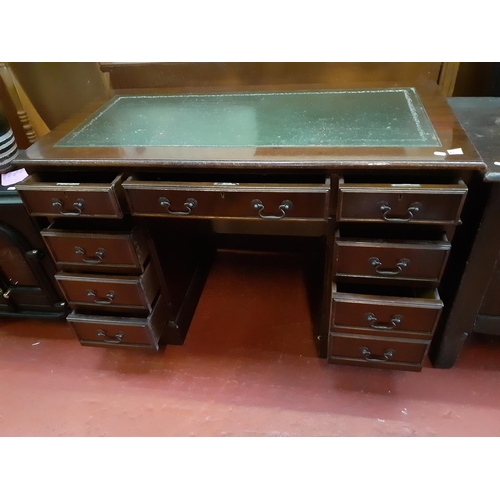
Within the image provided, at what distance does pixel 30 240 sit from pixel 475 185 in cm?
147

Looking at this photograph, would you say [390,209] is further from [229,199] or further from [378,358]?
[378,358]

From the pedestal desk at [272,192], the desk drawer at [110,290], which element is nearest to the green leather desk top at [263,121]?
the pedestal desk at [272,192]

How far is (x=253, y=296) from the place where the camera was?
177cm

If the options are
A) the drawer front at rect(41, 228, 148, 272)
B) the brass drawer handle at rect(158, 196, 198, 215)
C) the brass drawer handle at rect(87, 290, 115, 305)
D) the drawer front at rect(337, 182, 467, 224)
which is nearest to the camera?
the drawer front at rect(337, 182, 467, 224)

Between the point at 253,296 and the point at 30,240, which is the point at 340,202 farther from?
the point at 30,240

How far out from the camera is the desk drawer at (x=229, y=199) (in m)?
1.00

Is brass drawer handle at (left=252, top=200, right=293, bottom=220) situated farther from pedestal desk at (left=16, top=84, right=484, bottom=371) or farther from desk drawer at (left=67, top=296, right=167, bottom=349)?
desk drawer at (left=67, top=296, right=167, bottom=349)

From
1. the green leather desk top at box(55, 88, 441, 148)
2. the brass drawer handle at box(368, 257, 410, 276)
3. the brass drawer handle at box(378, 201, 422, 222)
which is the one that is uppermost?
the green leather desk top at box(55, 88, 441, 148)

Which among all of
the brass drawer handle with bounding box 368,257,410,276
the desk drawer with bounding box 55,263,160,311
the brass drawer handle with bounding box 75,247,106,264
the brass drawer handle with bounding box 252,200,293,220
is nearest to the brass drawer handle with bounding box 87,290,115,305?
the desk drawer with bounding box 55,263,160,311

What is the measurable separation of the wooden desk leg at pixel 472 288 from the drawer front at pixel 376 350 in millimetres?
174

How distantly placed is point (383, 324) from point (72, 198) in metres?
0.98

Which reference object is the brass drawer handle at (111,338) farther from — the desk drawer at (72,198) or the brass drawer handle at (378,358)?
the brass drawer handle at (378,358)

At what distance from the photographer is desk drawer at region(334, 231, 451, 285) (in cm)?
104

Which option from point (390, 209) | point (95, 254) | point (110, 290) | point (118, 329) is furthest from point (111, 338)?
point (390, 209)
